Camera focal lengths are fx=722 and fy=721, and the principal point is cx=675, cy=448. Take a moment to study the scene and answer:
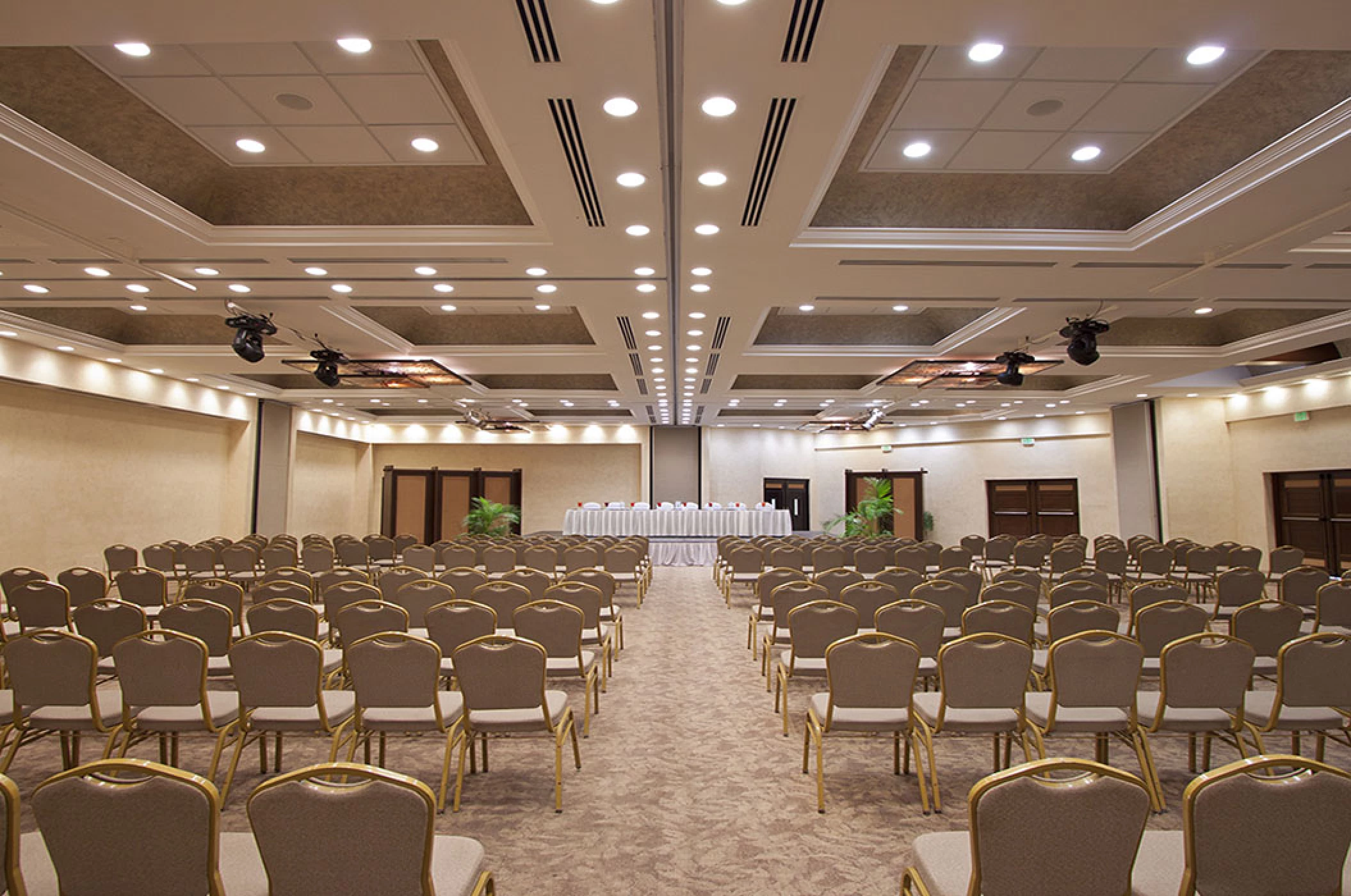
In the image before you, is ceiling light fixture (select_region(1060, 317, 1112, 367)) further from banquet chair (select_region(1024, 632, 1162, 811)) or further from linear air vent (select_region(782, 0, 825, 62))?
linear air vent (select_region(782, 0, 825, 62))

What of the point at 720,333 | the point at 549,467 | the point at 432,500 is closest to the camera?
the point at 720,333

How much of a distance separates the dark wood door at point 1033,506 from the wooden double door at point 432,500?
16.1 m

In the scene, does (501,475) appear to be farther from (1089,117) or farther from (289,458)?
(1089,117)

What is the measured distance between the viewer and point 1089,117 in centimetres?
539

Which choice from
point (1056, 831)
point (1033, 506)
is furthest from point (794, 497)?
point (1056, 831)

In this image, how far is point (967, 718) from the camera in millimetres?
3990

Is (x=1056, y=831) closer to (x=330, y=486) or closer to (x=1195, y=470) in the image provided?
(x=1195, y=470)

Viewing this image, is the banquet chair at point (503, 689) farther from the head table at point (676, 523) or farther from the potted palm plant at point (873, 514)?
the potted palm plant at point (873, 514)

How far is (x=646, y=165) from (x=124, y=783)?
450cm

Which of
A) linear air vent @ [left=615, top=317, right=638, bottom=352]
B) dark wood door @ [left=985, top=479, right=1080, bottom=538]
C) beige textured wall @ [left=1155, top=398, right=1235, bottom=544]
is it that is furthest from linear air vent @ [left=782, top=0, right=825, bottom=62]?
dark wood door @ [left=985, top=479, right=1080, bottom=538]

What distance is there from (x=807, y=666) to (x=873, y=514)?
1797 centimetres

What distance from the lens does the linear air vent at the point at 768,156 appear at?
4375mm

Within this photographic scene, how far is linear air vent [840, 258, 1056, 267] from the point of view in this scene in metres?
7.12

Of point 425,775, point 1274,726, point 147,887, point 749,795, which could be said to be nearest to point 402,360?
point 425,775
